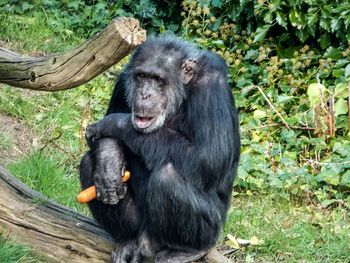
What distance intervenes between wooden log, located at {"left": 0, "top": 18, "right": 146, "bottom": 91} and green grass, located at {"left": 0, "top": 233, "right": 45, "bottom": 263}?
102 cm

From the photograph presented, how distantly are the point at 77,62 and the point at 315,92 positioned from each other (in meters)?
3.68

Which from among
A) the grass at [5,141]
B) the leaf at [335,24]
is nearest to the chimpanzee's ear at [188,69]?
the grass at [5,141]

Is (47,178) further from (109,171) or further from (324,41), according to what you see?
(324,41)

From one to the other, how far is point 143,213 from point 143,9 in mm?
5151

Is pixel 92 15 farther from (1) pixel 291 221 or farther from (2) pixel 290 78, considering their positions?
(1) pixel 291 221

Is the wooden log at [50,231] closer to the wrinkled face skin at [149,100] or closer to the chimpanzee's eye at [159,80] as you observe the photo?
the wrinkled face skin at [149,100]

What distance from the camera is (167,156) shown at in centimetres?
471

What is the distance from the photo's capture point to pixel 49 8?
32.3 feet

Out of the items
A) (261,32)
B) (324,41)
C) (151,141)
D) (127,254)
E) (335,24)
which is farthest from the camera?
(261,32)

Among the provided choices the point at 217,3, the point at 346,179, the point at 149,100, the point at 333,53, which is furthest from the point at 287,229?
the point at 217,3

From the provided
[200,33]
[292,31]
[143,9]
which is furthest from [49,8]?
[292,31]

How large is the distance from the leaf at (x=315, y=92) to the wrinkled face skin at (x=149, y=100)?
3172 millimetres

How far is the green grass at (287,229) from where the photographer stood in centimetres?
610

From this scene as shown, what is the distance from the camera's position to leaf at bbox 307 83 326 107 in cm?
771
